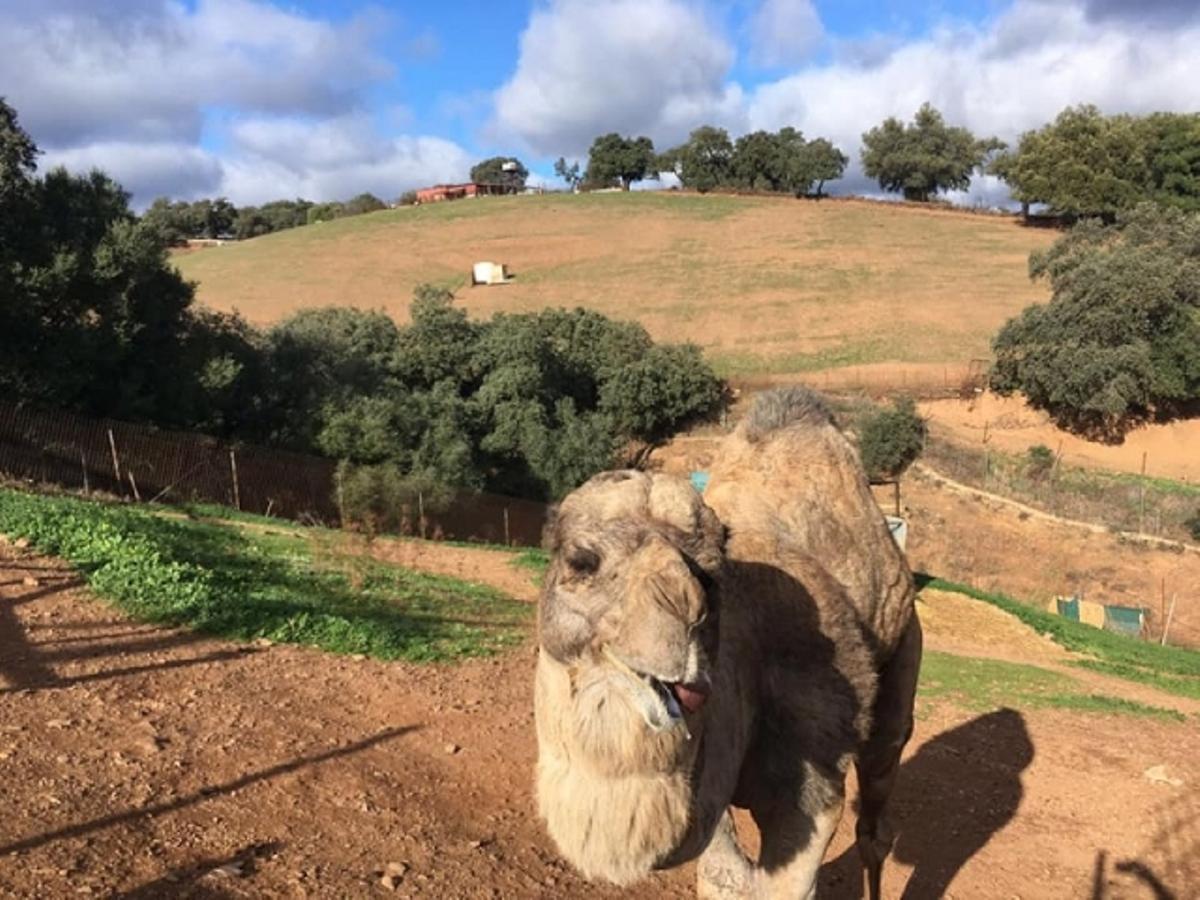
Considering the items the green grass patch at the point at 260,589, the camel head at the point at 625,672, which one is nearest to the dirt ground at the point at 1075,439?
the green grass patch at the point at 260,589

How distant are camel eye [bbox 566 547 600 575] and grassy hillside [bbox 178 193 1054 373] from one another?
45.8 meters

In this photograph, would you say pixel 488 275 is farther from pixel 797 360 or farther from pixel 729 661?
pixel 729 661

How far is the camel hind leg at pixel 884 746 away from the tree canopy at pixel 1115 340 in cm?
3551

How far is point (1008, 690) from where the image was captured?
40.2 feet

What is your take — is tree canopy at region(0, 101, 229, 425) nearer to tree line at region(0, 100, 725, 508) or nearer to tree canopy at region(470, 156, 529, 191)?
tree line at region(0, 100, 725, 508)

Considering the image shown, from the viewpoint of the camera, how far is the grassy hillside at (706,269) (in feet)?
175

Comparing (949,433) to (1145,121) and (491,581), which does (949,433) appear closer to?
(491,581)

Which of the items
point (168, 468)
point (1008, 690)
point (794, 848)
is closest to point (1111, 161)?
point (1008, 690)

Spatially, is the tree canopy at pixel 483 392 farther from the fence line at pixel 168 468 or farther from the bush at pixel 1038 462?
the bush at pixel 1038 462

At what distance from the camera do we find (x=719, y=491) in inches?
185

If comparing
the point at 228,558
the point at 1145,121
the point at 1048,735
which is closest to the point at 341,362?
the point at 228,558

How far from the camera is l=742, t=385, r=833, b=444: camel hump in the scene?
5.14 metres

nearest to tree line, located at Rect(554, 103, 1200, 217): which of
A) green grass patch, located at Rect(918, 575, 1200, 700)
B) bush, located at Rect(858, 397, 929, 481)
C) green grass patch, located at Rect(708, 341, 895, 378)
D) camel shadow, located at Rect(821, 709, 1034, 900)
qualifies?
green grass patch, located at Rect(708, 341, 895, 378)

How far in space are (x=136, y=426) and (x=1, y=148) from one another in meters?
6.58
